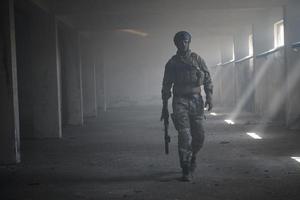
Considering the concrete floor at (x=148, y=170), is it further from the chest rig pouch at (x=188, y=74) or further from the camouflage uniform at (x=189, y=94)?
the chest rig pouch at (x=188, y=74)

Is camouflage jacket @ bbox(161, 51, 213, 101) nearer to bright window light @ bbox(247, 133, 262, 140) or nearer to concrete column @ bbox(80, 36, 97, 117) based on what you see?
bright window light @ bbox(247, 133, 262, 140)

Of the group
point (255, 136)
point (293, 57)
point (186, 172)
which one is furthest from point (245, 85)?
point (186, 172)

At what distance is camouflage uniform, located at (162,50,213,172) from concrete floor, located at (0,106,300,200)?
27.3 inches

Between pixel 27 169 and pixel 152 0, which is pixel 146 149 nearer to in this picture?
pixel 27 169

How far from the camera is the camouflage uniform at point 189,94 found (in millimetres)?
6430

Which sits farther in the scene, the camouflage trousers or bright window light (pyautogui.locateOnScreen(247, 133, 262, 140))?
bright window light (pyautogui.locateOnScreen(247, 133, 262, 140))

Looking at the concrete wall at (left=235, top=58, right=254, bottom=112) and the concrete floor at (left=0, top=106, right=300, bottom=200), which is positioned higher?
the concrete wall at (left=235, top=58, right=254, bottom=112)

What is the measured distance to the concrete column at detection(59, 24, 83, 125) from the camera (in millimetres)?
16078

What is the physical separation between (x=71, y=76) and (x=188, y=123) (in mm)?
10257

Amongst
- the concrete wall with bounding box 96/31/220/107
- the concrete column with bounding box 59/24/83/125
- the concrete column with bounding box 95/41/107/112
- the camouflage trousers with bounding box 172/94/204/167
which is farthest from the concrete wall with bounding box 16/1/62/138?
the concrete wall with bounding box 96/31/220/107

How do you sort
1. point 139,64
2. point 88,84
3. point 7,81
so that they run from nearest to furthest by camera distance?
point 7,81, point 88,84, point 139,64

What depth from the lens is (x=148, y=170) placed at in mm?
7246

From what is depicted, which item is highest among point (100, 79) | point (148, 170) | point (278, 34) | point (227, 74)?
point (278, 34)

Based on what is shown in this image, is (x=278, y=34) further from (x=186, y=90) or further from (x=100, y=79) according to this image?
(x=100, y=79)
